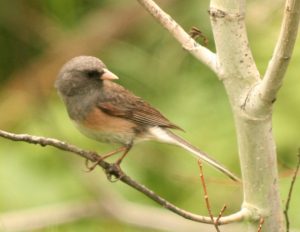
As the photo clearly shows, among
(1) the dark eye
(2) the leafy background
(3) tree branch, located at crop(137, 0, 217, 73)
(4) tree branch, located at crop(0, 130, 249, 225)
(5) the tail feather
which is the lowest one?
(4) tree branch, located at crop(0, 130, 249, 225)

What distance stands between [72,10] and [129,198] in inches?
61.3

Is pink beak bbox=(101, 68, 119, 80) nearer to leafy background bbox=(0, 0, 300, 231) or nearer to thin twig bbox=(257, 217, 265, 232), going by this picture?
leafy background bbox=(0, 0, 300, 231)

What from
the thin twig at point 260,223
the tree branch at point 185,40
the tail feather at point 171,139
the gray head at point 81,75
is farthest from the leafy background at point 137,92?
the tree branch at point 185,40

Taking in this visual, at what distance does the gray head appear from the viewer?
3641 millimetres

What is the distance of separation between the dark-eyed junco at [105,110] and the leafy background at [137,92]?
0.53 metres

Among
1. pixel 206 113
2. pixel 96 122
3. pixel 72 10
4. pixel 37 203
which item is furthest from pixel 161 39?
pixel 96 122

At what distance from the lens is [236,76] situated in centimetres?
253

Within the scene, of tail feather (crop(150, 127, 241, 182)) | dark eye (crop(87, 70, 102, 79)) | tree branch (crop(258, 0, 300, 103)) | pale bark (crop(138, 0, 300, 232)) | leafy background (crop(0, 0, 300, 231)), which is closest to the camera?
tree branch (crop(258, 0, 300, 103))

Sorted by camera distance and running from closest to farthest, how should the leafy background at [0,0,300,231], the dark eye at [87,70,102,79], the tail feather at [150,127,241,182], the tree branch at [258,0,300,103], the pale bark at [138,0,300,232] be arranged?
the tree branch at [258,0,300,103]
the pale bark at [138,0,300,232]
the tail feather at [150,127,241,182]
the dark eye at [87,70,102,79]
the leafy background at [0,0,300,231]

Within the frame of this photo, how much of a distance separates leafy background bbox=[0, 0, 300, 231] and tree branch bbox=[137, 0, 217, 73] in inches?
60.1

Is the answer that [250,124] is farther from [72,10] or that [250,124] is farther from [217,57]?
[72,10]

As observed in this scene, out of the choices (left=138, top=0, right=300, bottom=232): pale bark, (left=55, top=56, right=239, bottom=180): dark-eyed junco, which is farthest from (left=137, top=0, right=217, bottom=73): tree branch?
(left=55, top=56, right=239, bottom=180): dark-eyed junco

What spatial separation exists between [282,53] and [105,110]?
5.14ft

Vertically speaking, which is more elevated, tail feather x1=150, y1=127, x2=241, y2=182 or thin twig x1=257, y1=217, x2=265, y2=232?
tail feather x1=150, y1=127, x2=241, y2=182
